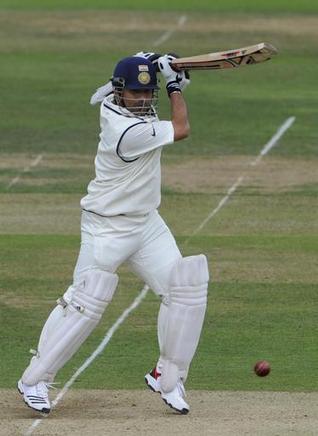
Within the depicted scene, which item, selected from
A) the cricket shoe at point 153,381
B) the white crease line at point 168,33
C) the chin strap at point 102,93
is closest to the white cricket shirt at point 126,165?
the chin strap at point 102,93

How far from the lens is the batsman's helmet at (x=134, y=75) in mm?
9391

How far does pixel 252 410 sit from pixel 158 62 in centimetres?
217

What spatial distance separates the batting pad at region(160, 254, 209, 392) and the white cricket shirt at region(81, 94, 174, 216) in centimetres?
45

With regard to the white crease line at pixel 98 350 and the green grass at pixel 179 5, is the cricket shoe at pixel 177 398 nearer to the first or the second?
the white crease line at pixel 98 350

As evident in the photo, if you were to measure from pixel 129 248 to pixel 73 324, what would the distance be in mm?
567

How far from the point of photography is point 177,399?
9.35 meters

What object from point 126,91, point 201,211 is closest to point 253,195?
point 201,211

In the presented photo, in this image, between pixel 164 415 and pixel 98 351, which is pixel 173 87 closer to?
pixel 164 415

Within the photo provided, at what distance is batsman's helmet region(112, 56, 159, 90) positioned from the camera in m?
9.39

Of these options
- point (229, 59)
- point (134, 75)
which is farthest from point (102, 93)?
point (229, 59)

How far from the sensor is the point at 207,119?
25812 mm

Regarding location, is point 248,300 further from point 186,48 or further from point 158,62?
point 186,48

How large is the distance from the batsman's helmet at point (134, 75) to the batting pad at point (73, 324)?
114cm

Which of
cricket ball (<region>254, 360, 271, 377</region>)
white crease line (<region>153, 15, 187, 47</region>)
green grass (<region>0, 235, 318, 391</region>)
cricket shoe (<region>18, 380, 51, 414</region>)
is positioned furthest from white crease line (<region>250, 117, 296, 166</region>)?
cricket shoe (<region>18, 380, 51, 414</region>)
